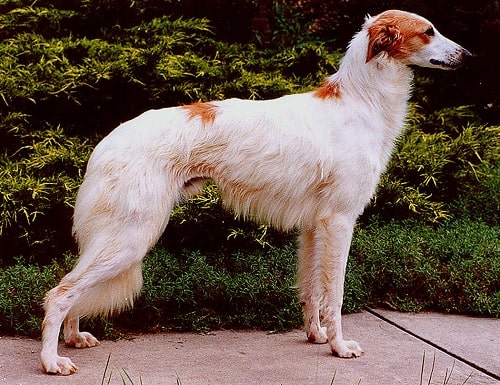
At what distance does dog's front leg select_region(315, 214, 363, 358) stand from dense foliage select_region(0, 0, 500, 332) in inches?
25.3

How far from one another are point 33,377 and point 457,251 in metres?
3.22

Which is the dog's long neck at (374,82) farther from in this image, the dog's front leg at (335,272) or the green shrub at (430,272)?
the green shrub at (430,272)

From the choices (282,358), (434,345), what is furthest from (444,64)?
(282,358)

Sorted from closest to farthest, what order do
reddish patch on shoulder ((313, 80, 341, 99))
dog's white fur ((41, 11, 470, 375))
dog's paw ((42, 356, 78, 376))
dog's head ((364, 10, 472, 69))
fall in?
dog's paw ((42, 356, 78, 376)), dog's white fur ((41, 11, 470, 375)), dog's head ((364, 10, 472, 69)), reddish patch on shoulder ((313, 80, 341, 99))

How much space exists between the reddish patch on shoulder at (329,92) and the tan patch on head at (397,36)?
0.79 ft

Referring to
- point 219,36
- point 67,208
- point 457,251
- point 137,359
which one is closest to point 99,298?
point 137,359

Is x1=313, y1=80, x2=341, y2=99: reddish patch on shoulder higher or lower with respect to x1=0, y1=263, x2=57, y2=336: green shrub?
higher

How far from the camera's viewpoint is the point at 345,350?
4.34m

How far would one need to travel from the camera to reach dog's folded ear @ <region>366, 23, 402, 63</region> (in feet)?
14.4

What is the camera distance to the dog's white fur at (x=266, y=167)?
407 cm

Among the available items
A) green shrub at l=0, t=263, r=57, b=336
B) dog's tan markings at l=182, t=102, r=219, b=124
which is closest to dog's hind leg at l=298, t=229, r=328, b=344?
dog's tan markings at l=182, t=102, r=219, b=124

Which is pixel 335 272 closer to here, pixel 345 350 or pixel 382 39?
pixel 345 350

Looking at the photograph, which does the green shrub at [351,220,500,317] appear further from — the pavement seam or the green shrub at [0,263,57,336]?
the green shrub at [0,263,57,336]

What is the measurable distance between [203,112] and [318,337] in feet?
4.95
